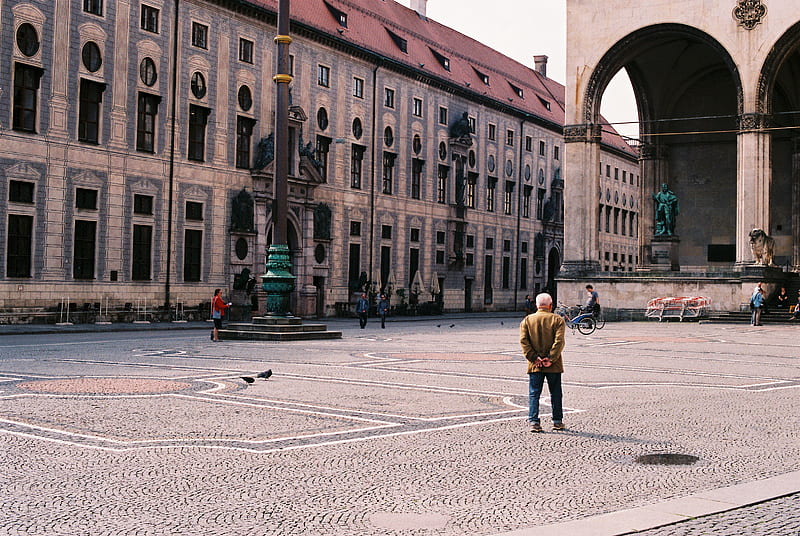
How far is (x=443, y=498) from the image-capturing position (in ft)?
24.3

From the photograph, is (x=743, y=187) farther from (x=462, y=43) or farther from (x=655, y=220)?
(x=462, y=43)

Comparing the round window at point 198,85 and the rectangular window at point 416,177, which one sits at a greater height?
the round window at point 198,85

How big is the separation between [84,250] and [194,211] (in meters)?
6.77

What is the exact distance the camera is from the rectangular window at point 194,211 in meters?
44.8

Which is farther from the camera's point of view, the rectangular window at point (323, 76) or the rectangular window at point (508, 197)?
the rectangular window at point (508, 197)

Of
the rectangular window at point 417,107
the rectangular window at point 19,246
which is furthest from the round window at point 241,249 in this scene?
the rectangular window at point 417,107

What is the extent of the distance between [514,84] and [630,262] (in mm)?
26983

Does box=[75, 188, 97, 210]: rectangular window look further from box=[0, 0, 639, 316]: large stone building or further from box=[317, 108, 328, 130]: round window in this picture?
box=[317, 108, 328, 130]: round window

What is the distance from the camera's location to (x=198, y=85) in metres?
45.3

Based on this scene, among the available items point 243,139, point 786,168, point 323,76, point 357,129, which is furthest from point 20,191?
point 786,168

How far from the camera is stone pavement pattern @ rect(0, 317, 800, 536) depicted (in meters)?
6.88

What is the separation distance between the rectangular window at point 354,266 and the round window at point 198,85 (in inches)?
564

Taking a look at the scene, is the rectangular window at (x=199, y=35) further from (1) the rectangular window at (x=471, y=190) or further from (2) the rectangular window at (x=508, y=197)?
(2) the rectangular window at (x=508, y=197)

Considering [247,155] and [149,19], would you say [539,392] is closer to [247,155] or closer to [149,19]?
[149,19]
